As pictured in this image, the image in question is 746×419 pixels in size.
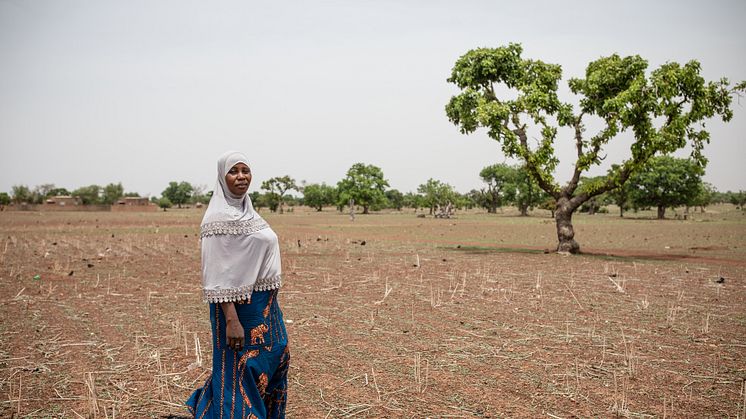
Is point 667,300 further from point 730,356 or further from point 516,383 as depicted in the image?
point 516,383

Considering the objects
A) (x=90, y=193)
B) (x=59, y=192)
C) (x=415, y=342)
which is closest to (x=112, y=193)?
(x=90, y=193)

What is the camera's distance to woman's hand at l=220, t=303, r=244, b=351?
3744mm

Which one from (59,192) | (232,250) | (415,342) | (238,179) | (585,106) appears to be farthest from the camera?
(59,192)

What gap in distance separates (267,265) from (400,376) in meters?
2.68

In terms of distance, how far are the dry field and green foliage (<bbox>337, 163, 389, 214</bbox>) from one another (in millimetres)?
71486

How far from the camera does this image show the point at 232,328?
3.75 meters

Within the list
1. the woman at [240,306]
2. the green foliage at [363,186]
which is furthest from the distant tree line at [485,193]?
the woman at [240,306]

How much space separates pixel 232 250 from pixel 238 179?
58cm

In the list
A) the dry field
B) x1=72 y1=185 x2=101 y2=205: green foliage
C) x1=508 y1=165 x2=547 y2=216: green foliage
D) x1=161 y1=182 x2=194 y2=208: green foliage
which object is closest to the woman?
the dry field

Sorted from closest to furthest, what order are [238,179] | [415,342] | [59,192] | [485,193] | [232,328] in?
[232,328]
[238,179]
[415,342]
[485,193]
[59,192]

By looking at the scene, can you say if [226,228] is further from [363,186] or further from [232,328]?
[363,186]

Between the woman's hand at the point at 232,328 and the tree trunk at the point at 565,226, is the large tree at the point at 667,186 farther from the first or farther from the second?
the woman's hand at the point at 232,328

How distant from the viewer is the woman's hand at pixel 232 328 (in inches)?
147

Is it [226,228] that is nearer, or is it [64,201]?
[226,228]
